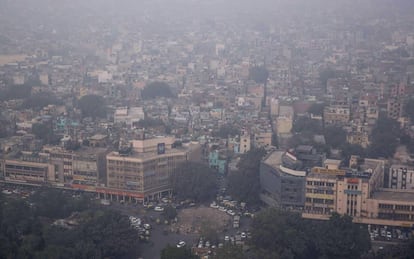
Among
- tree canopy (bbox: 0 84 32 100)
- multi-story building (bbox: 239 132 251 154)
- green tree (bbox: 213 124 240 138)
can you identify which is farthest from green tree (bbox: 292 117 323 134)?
tree canopy (bbox: 0 84 32 100)

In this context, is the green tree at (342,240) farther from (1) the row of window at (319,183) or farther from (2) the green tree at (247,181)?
(2) the green tree at (247,181)

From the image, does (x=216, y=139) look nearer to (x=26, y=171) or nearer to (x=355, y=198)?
(x=26, y=171)

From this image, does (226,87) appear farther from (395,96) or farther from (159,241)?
(159,241)

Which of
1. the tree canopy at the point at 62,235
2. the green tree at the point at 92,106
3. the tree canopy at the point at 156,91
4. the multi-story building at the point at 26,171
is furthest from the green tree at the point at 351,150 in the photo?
the tree canopy at the point at 156,91

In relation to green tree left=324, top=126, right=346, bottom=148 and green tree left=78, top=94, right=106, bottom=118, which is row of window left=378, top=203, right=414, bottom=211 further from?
green tree left=78, top=94, right=106, bottom=118

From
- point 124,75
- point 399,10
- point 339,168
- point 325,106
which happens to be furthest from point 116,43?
point 339,168

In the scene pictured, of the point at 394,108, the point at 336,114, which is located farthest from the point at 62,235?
the point at 394,108
